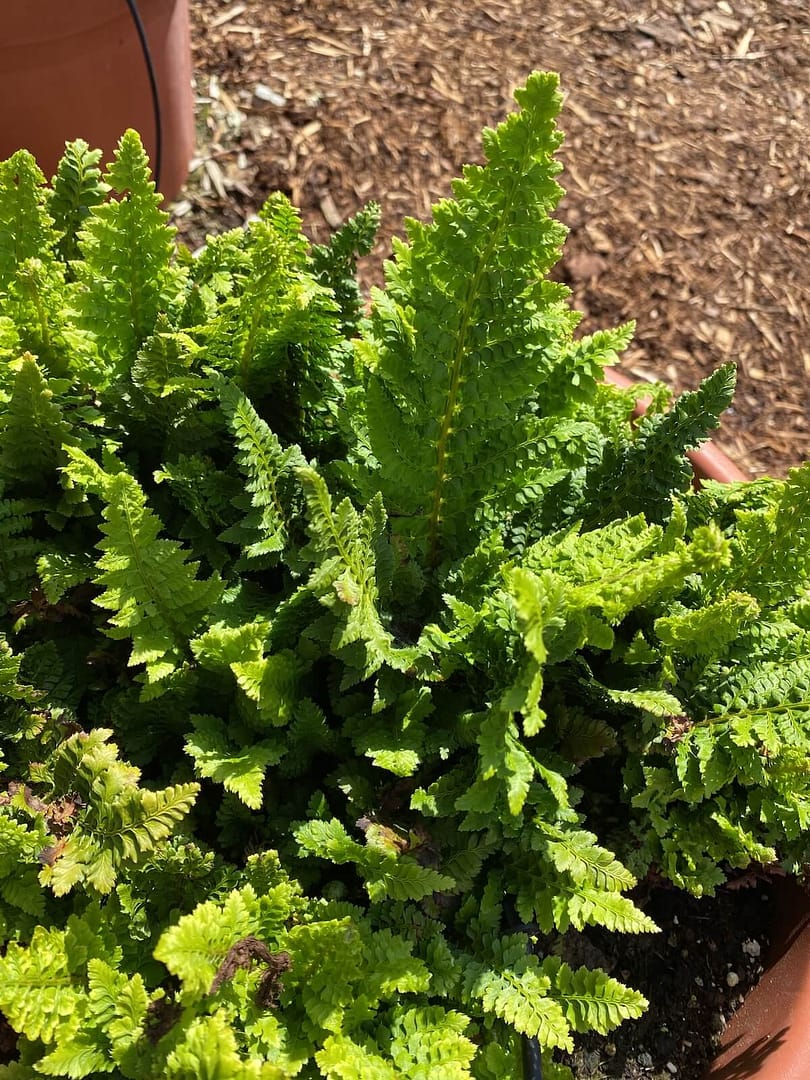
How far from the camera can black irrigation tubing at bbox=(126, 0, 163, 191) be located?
258cm

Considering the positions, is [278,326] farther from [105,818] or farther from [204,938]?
[204,938]

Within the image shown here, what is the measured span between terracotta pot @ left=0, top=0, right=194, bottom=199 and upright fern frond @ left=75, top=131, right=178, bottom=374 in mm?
1171

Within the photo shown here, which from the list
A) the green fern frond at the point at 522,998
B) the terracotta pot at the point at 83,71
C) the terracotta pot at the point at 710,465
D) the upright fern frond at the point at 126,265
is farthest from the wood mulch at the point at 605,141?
the green fern frond at the point at 522,998

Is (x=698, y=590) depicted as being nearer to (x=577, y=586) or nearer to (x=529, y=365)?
(x=577, y=586)

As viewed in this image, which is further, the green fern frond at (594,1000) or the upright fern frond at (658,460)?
the upright fern frond at (658,460)

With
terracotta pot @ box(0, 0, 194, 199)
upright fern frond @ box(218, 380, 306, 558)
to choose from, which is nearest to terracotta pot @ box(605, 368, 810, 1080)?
upright fern frond @ box(218, 380, 306, 558)

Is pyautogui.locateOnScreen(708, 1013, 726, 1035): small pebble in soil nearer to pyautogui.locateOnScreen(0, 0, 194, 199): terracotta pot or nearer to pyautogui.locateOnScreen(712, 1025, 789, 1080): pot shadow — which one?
pyautogui.locateOnScreen(712, 1025, 789, 1080): pot shadow

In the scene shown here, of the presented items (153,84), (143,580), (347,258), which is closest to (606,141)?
(153,84)

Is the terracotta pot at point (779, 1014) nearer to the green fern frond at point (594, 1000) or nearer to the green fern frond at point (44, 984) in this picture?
the green fern frond at point (594, 1000)

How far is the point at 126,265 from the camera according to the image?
5.57 feet

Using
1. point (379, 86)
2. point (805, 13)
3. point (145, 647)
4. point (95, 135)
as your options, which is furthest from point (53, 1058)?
point (805, 13)

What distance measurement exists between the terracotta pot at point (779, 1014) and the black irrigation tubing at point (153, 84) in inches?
89.9

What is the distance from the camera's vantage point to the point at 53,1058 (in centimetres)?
136

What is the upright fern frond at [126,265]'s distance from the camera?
162cm
